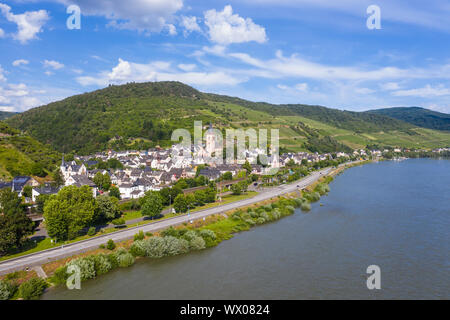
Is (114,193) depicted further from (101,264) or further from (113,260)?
(101,264)

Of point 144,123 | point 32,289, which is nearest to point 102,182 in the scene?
point 32,289

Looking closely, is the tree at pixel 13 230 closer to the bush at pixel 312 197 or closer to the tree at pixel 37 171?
the tree at pixel 37 171

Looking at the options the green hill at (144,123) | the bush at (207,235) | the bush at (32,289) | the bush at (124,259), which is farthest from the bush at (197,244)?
the green hill at (144,123)

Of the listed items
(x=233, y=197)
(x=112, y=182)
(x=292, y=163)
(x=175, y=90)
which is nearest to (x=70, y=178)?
(x=112, y=182)

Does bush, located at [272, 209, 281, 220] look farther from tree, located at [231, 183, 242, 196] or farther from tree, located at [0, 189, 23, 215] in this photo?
tree, located at [0, 189, 23, 215]
